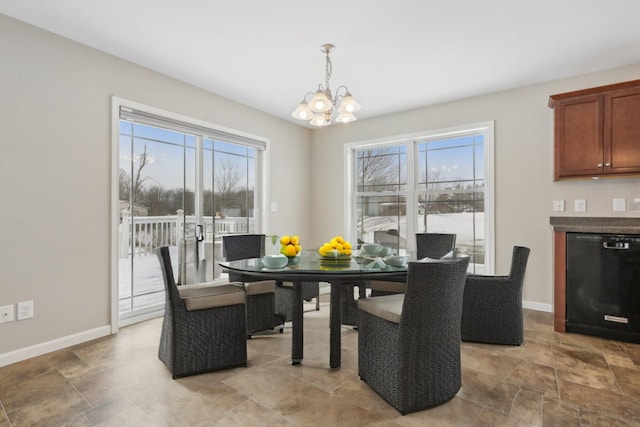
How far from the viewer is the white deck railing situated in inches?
138

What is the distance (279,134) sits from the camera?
499 centimetres

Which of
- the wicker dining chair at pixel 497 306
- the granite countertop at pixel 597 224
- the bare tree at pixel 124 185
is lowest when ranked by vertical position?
the wicker dining chair at pixel 497 306

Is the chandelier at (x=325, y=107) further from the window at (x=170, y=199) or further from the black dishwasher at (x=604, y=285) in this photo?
the black dishwasher at (x=604, y=285)

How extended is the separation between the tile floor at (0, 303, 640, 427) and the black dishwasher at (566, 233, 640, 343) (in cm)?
20

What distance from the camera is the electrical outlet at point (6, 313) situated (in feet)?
8.02

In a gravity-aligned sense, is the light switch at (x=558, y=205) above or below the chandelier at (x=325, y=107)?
below

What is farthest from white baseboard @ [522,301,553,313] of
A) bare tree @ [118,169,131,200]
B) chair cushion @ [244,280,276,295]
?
bare tree @ [118,169,131,200]

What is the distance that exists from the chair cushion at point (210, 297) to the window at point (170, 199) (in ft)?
4.01

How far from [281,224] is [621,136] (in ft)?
12.8

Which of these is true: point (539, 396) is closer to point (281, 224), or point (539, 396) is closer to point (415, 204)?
point (415, 204)

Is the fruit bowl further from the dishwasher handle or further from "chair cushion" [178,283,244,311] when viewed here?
the dishwasher handle

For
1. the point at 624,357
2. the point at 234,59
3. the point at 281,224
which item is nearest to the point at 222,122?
the point at 234,59

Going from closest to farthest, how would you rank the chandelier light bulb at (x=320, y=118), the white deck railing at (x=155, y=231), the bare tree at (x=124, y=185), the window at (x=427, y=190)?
the chandelier light bulb at (x=320, y=118)
the bare tree at (x=124, y=185)
the white deck railing at (x=155, y=231)
the window at (x=427, y=190)

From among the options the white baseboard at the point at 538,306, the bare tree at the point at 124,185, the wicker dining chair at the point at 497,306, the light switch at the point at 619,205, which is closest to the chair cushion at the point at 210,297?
the bare tree at the point at 124,185
